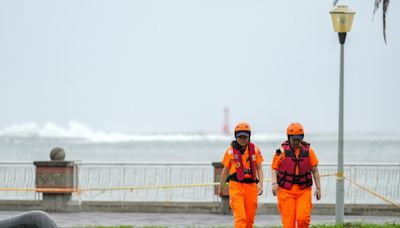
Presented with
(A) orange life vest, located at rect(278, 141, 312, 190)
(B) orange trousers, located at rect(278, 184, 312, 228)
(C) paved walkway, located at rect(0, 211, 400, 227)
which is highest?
(A) orange life vest, located at rect(278, 141, 312, 190)

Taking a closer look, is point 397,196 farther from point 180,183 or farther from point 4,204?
point 4,204

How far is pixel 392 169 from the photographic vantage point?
79.5 ft

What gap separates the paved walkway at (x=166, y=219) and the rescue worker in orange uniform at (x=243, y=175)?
429cm

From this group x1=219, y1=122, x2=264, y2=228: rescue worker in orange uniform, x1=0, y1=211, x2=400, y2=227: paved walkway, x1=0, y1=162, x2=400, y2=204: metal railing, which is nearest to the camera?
x1=219, y1=122, x2=264, y2=228: rescue worker in orange uniform

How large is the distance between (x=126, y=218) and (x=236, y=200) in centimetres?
677

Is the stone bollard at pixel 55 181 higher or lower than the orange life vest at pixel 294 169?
lower

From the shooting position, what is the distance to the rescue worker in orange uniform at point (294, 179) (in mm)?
15055

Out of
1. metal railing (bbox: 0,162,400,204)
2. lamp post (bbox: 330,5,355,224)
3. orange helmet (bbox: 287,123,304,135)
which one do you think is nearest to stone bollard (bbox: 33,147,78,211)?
metal railing (bbox: 0,162,400,204)

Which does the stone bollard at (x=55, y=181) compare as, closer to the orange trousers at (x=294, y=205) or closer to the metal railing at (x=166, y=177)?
the metal railing at (x=166, y=177)

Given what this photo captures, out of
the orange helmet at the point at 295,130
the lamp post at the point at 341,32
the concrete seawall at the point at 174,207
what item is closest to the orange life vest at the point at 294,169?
the orange helmet at the point at 295,130

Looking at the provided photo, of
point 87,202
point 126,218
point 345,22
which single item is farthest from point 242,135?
point 87,202

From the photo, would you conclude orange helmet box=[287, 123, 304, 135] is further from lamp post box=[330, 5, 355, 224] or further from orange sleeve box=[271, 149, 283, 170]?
lamp post box=[330, 5, 355, 224]

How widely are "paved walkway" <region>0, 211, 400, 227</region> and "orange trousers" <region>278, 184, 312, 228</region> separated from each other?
455 cm

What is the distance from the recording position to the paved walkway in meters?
20.5
